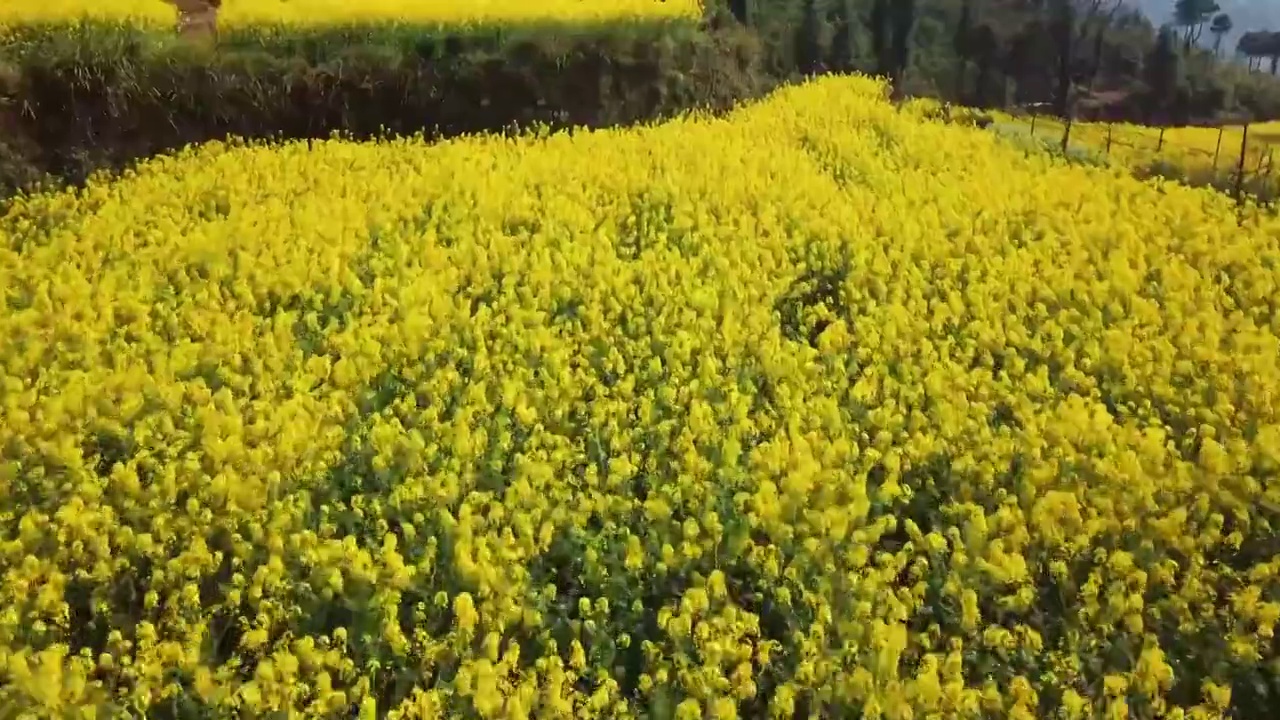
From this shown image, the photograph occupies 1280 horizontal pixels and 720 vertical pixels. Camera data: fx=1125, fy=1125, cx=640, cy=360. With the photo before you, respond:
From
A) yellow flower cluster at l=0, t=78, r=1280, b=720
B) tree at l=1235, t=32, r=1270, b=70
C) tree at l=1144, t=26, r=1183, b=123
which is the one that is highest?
tree at l=1235, t=32, r=1270, b=70

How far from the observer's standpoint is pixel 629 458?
206 inches

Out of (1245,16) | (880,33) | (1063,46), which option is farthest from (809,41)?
(1245,16)

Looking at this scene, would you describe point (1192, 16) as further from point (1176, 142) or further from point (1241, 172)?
point (1241, 172)

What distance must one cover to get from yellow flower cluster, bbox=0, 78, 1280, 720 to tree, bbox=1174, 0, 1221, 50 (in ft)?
4.57

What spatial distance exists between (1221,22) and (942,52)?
381 cm

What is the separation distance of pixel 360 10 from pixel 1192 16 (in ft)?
21.8

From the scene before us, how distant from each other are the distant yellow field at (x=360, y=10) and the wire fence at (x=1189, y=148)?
433cm

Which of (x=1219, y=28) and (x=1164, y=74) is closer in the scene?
(x=1219, y=28)

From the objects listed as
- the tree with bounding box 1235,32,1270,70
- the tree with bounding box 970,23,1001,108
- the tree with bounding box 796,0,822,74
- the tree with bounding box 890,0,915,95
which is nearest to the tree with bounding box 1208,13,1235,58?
the tree with bounding box 1235,32,1270,70

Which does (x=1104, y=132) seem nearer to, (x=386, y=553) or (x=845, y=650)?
(x=845, y=650)

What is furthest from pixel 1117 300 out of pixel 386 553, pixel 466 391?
pixel 386 553

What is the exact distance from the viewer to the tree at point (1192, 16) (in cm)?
838

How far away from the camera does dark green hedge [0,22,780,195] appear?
7.05m

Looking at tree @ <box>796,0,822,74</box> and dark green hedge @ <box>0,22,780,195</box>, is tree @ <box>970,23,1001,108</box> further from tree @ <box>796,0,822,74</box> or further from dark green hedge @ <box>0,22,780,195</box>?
dark green hedge @ <box>0,22,780,195</box>
